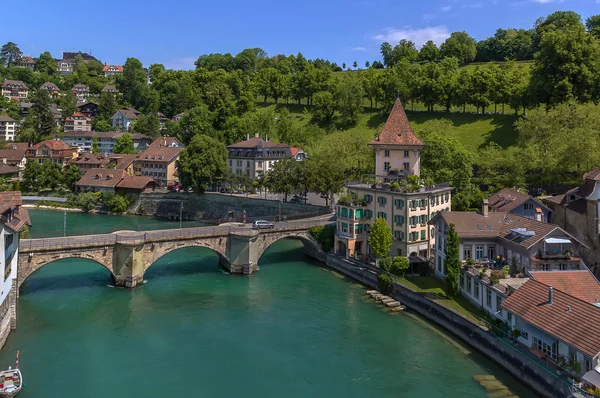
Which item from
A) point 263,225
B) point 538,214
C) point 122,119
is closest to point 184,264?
point 263,225

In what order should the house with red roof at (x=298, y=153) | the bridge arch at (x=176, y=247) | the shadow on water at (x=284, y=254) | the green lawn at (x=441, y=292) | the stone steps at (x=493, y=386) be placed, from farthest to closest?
1. the house with red roof at (x=298, y=153)
2. the shadow on water at (x=284, y=254)
3. the bridge arch at (x=176, y=247)
4. the green lawn at (x=441, y=292)
5. the stone steps at (x=493, y=386)

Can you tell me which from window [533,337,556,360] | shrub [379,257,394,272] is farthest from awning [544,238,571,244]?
shrub [379,257,394,272]

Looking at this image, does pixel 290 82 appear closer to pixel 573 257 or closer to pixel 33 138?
pixel 33 138

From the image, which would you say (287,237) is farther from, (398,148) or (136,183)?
(136,183)

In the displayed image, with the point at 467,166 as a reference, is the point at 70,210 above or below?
below

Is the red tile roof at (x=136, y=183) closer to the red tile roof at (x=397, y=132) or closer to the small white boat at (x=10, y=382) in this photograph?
the red tile roof at (x=397, y=132)

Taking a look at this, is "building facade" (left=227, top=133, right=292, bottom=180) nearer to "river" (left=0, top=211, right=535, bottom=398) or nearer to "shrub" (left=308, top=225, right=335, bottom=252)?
"shrub" (left=308, top=225, right=335, bottom=252)

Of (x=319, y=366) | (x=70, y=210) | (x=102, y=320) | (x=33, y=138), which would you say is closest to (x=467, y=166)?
(x=319, y=366)

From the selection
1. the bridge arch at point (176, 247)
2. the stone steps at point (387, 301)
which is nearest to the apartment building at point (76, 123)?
the bridge arch at point (176, 247)
